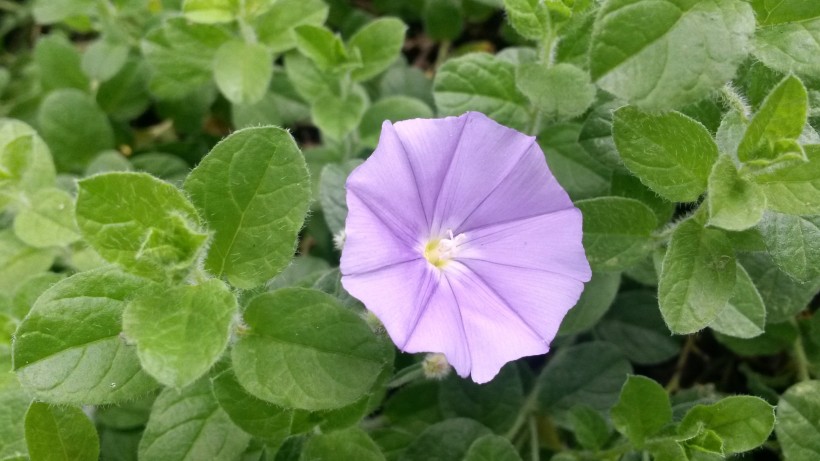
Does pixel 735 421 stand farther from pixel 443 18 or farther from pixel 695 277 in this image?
pixel 443 18

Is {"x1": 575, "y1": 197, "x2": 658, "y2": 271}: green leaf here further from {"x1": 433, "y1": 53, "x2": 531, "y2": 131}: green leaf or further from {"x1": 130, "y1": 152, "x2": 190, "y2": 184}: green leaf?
{"x1": 130, "y1": 152, "x2": 190, "y2": 184}: green leaf

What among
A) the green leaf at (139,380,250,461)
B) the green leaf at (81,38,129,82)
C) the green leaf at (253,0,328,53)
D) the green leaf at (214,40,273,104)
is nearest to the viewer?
the green leaf at (139,380,250,461)

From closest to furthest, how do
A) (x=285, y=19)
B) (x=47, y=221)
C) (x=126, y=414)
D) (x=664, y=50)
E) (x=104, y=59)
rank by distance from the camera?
(x=664, y=50) → (x=126, y=414) → (x=47, y=221) → (x=285, y=19) → (x=104, y=59)

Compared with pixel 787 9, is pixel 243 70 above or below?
below

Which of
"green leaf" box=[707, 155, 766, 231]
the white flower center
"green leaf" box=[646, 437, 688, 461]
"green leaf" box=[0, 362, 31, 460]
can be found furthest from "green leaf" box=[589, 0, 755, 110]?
"green leaf" box=[0, 362, 31, 460]

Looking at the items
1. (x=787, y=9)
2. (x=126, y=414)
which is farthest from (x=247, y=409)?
(x=787, y=9)

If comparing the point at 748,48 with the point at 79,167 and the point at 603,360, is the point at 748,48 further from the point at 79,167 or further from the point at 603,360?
the point at 79,167

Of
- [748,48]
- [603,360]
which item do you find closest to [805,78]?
Answer: [748,48]
